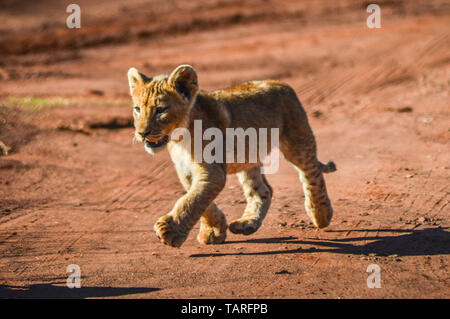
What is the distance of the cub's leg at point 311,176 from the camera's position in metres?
6.66

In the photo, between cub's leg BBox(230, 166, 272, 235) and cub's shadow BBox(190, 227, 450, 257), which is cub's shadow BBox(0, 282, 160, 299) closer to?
cub's shadow BBox(190, 227, 450, 257)

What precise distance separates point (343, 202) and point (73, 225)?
335 cm

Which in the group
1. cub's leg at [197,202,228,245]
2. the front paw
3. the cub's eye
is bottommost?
cub's leg at [197,202,228,245]

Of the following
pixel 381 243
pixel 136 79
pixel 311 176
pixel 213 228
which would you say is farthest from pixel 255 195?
pixel 136 79

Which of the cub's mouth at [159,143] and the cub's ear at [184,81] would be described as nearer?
the cub's mouth at [159,143]

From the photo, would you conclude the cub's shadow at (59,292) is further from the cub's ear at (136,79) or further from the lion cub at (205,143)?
the cub's ear at (136,79)

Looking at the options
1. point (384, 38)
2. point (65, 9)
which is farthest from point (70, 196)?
point (65, 9)

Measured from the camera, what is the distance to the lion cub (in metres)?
5.29

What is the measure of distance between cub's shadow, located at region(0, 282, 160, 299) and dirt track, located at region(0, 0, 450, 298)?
3 cm

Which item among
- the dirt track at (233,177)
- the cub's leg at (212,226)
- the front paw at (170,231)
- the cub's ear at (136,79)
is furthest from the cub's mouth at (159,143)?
the dirt track at (233,177)

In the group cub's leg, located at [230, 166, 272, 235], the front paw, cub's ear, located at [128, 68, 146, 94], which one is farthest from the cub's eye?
cub's leg, located at [230, 166, 272, 235]

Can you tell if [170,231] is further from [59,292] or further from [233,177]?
[233,177]

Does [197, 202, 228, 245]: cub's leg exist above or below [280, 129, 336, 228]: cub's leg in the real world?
below

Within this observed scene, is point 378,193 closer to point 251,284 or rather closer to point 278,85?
point 278,85
